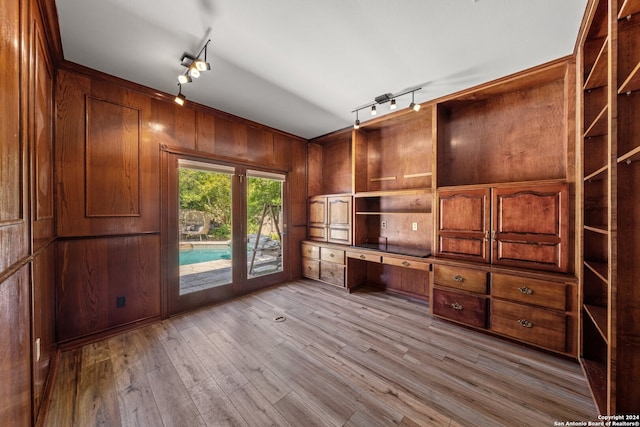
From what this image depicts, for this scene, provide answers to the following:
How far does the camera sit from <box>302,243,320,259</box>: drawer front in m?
4.27

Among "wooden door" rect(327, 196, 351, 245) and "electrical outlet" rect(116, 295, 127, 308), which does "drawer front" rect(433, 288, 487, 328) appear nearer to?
"wooden door" rect(327, 196, 351, 245)

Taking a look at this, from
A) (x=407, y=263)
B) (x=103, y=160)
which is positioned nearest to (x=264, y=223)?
(x=103, y=160)

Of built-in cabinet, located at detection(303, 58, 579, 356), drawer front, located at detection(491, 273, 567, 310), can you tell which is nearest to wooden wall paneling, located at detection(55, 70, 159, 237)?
built-in cabinet, located at detection(303, 58, 579, 356)

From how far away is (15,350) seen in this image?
1.12m

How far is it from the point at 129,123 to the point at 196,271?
198cm

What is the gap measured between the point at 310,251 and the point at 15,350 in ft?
11.6

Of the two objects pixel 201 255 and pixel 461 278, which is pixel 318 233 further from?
pixel 461 278

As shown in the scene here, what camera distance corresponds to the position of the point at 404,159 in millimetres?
3744

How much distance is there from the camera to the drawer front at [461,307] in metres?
2.52

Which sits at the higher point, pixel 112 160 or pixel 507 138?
pixel 507 138

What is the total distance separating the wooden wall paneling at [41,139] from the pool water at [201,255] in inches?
48.2

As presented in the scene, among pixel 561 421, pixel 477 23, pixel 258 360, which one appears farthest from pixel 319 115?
pixel 561 421

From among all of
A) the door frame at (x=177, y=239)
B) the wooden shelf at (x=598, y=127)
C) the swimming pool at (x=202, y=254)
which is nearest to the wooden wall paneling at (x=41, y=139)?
the door frame at (x=177, y=239)

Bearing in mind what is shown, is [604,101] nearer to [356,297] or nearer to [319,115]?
[319,115]
